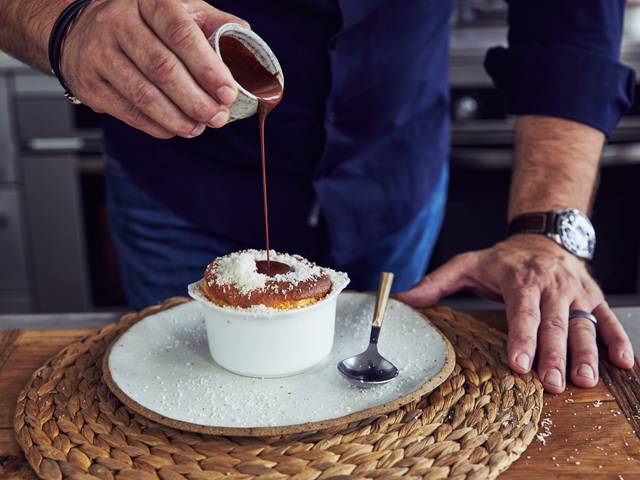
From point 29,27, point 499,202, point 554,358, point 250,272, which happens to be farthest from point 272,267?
point 499,202

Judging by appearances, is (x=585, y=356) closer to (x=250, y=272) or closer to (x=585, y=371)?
(x=585, y=371)

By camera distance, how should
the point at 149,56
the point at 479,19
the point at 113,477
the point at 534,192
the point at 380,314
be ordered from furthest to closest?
the point at 479,19
the point at 534,192
the point at 380,314
the point at 149,56
the point at 113,477

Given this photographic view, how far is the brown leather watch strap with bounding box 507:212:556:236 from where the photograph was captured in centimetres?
118

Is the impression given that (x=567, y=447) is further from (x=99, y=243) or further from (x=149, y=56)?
(x=99, y=243)

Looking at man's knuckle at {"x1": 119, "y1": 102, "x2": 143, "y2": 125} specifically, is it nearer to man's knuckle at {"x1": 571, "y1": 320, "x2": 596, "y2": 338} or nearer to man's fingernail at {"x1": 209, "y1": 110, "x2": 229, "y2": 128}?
man's fingernail at {"x1": 209, "y1": 110, "x2": 229, "y2": 128}

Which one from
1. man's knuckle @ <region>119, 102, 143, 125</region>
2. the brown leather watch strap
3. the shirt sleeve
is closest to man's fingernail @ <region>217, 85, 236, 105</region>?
man's knuckle @ <region>119, 102, 143, 125</region>

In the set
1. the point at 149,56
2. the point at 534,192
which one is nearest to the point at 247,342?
the point at 149,56

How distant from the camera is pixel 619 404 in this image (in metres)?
0.91

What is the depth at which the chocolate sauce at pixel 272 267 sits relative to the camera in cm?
97

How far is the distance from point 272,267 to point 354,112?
494 mm

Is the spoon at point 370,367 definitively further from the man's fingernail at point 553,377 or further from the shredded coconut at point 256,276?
the man's fingernail at point 553,377

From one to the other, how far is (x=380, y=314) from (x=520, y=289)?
0.20m

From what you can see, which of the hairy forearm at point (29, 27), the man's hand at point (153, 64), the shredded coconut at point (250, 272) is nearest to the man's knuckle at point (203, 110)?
the man's hand at point (153, 64)

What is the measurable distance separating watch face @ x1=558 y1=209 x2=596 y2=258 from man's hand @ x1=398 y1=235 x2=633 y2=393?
0.02 meters
